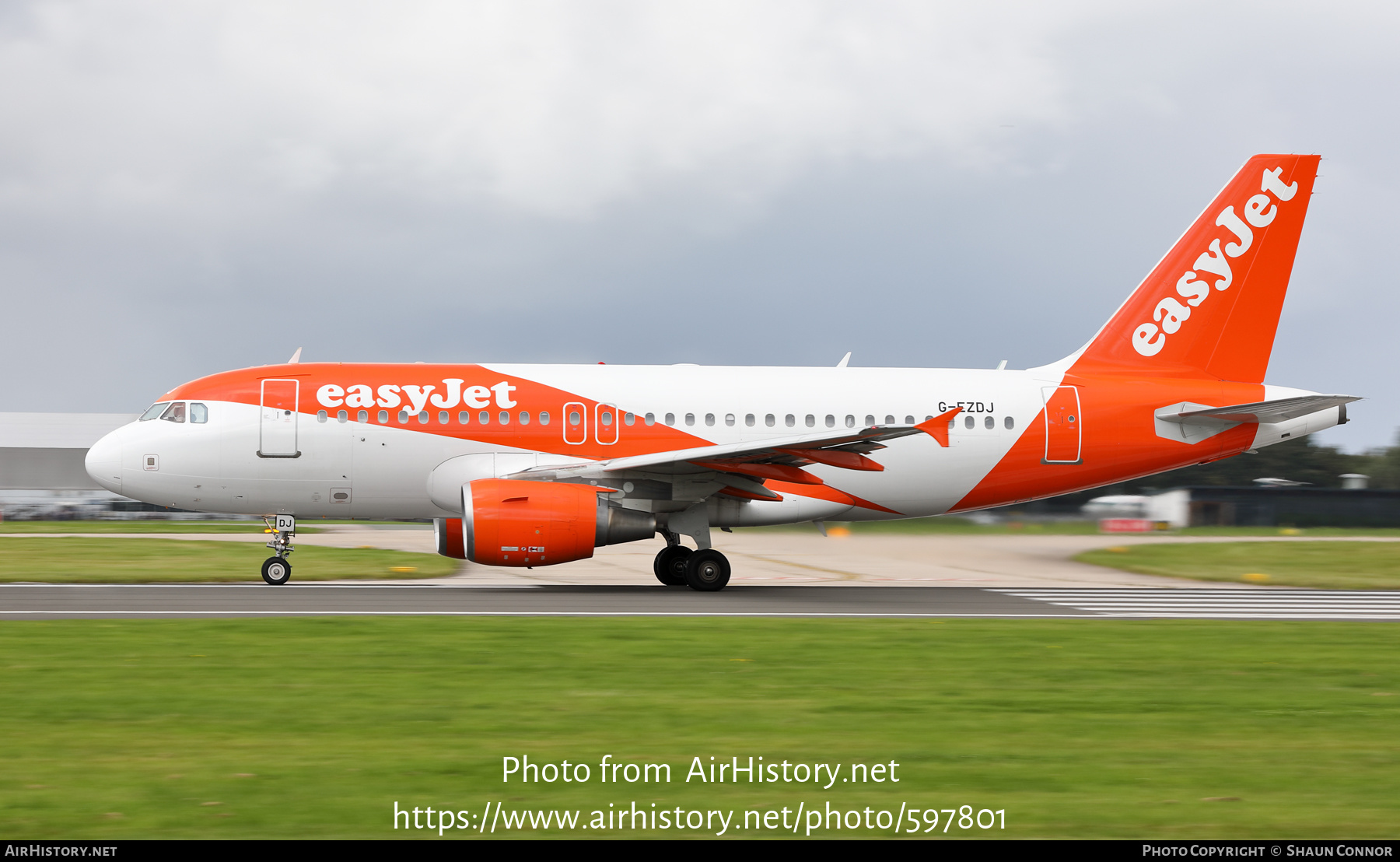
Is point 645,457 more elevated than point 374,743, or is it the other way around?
Result: point 645,457

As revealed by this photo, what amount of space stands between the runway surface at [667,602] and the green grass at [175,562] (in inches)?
66.0

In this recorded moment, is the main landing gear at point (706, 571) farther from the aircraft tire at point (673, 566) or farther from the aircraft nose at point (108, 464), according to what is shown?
the aircraft nose at point (108, 464)

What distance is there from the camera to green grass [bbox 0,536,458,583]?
19375 mm

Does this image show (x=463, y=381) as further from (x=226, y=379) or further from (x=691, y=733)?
(x=691, y=733)

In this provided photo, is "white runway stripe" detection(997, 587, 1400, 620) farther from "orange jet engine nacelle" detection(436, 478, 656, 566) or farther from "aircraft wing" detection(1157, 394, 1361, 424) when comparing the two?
"orange jet engine nacelle" detection(436, 478, 656, 566)

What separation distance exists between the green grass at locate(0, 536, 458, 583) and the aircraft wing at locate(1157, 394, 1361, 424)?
12840 millimetres

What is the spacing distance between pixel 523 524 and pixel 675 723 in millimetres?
8856

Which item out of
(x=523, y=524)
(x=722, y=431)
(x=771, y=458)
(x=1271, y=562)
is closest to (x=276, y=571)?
(x=523, y=524)

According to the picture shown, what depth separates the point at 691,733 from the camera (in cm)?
764

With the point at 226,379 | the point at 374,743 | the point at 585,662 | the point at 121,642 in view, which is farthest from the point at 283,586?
the point at 374,743

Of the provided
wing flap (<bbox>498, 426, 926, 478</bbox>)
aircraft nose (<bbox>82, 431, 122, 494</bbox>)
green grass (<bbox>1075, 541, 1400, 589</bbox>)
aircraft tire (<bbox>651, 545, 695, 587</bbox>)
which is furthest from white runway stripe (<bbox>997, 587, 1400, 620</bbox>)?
aircraft nose (<bbox>82, 431, 122, 494</bbox>)

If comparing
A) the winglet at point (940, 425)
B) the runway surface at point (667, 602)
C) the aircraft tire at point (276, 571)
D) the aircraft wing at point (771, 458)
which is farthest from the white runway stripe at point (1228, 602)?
the aircraft tire at point (276, 571)

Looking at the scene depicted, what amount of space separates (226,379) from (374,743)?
12910 millimetres

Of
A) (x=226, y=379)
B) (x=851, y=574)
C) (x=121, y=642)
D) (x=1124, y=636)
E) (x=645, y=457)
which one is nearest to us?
(x=121, y=642)
